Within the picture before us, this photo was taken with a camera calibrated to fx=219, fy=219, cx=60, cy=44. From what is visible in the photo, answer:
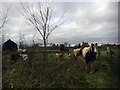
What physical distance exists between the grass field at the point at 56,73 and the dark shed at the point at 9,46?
0.21 m

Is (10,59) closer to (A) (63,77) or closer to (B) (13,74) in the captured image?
(B) (13,74)

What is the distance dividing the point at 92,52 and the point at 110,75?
0.81 metres

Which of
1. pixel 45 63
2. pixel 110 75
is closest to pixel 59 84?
pixel 45 63

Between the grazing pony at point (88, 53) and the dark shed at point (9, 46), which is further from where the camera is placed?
the grazing pony at point (88, 53)

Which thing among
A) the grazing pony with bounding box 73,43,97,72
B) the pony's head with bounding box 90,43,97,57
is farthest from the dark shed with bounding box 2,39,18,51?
the pony's head with bounding box 90,43,97,57

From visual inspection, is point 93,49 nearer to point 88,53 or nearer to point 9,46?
point 88,53

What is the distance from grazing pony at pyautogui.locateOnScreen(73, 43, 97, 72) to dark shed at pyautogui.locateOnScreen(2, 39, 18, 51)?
5.21ft

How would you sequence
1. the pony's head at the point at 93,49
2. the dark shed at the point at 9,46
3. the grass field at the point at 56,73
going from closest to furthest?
the grass field at the point at 56,73, the dark shed at the point at 9,46, the pony's head at the point at 93,49

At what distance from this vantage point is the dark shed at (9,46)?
203 inches

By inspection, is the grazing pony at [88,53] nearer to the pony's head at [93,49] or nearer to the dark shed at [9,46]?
the pony's head at [93,49]

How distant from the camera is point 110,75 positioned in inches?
212

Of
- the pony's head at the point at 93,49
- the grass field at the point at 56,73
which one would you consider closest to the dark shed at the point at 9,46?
the grass field at the point at 56,73

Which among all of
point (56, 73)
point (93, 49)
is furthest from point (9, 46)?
point (93, 49)

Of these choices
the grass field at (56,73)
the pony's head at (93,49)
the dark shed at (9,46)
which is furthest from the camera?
the pony's head at (93,49)
